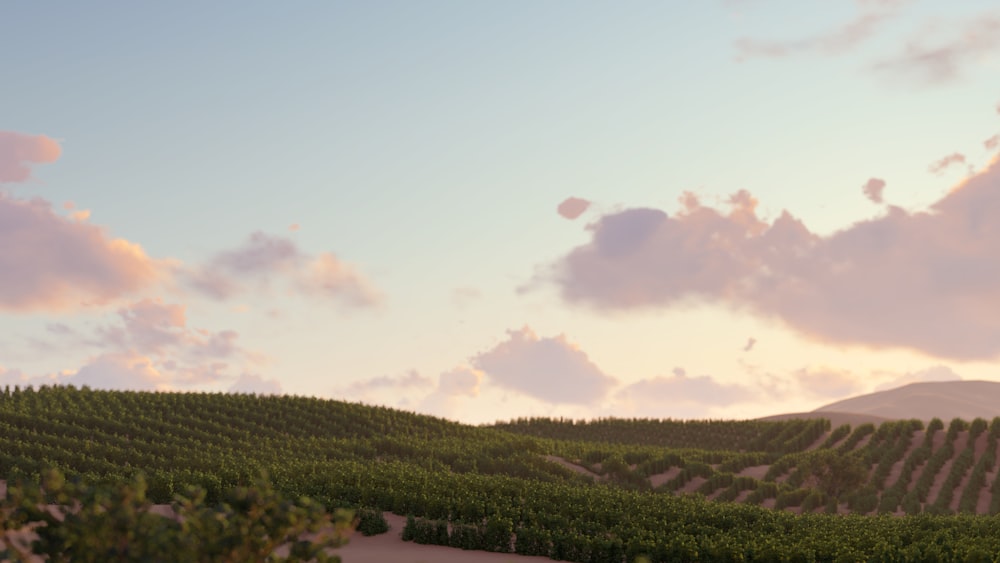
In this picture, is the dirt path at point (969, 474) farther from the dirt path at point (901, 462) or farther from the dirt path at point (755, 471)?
the dirt path at point (755, 471)

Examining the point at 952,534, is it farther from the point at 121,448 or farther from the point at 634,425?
the point at 634,425

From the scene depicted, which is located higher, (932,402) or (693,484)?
(932,402)

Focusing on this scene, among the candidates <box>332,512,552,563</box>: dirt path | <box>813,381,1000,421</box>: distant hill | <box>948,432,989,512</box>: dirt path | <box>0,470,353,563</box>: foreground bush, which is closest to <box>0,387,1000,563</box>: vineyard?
<box>948,432,989,512</box>: dirt path

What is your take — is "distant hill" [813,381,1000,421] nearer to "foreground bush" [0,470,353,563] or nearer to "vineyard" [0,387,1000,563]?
"vineyard" [0,387,1000,563]

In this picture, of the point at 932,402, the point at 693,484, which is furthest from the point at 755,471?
the point at 932,402

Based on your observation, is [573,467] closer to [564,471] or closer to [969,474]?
[564,471]

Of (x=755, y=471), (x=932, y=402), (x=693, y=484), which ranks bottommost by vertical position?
(x=693, y=484)

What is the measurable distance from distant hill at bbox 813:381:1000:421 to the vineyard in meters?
75.4

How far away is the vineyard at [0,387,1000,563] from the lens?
A: 22016mm

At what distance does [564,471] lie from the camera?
41.9 m

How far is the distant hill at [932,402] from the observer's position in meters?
131

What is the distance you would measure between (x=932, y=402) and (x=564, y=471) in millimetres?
112611

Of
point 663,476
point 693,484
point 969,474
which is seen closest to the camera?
point 693,484

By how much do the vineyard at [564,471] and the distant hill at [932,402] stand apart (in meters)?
75.4
